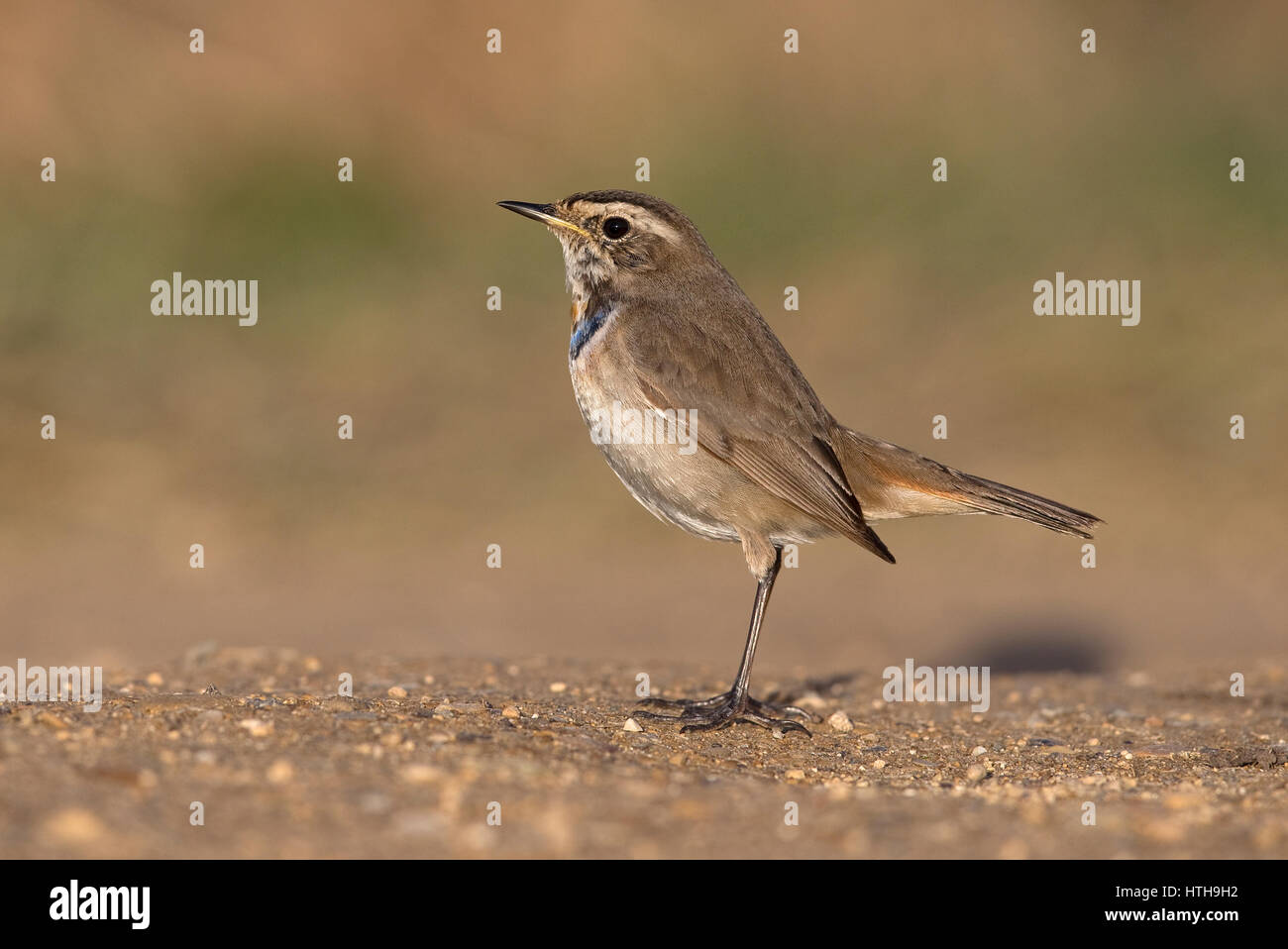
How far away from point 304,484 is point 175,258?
4.41 m

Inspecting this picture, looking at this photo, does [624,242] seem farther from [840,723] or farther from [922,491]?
[840,723]

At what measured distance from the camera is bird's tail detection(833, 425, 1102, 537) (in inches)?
337

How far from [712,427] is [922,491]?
4.70 feet

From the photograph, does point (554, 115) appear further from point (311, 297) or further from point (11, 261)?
point (11, 261)

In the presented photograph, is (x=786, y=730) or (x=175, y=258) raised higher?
(x=175, y=258)

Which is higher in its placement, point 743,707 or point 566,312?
point 566,312

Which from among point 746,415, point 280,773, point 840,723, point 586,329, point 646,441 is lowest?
point 840,723

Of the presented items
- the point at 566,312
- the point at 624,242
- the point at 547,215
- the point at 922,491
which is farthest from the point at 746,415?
the point at 566,312

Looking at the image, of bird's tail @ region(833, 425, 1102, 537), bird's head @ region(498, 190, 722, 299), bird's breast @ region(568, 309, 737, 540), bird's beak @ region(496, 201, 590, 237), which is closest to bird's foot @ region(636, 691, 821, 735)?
bird's breast @ region(568, 309, 737, 540)

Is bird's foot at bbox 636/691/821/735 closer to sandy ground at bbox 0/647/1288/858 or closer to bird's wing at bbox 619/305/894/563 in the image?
sandy ground at bbox 0/647/1288/858

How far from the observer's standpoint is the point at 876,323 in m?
20.5

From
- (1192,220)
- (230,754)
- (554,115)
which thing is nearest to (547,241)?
(554,115)

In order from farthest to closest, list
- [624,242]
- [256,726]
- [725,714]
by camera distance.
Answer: [624,242] < [725,714] < [256,726]

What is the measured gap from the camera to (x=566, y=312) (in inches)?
821
